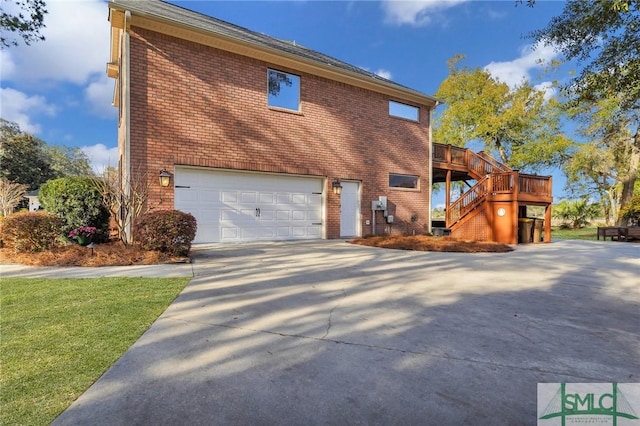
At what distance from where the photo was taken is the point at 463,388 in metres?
1.95

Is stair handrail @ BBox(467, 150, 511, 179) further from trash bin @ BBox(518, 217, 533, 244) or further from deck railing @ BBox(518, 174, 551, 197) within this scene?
trash bin @ BBox(518, 217, 533, 244)

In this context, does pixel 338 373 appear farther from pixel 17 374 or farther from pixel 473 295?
pixel 473 295

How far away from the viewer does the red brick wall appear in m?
8.59

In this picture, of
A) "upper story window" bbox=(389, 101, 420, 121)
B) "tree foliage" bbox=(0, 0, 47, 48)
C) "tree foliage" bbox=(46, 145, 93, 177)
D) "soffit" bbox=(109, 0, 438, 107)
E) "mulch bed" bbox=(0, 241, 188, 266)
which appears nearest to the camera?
"mulch bed" bbox=(0, 241, 188, 266)

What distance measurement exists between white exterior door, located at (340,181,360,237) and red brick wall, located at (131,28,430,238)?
0.29m

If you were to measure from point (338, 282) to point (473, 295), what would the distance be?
1804mm

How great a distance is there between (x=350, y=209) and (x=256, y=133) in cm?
451

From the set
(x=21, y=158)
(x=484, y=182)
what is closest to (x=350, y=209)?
(x=484, y=182)

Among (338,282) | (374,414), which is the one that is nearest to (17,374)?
(374,414)

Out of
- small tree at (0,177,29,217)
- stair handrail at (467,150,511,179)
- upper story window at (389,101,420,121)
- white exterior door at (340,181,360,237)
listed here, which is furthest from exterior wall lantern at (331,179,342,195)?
small tree at (0,177,29,217)

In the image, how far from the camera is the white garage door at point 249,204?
9367mm

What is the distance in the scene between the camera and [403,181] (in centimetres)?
1373

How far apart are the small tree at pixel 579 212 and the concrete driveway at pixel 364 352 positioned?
2751 centimetres

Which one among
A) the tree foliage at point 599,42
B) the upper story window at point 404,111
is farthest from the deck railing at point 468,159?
the tree foliage at point 599,42
